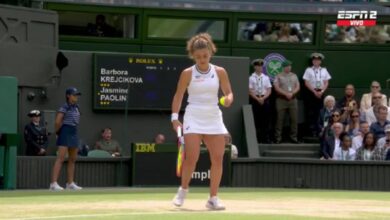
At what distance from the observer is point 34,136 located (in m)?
21.1

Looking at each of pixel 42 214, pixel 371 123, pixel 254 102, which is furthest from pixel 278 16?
pixel 42 214

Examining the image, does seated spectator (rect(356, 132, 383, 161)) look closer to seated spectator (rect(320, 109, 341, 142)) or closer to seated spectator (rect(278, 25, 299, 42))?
seated spectator (rect(320, 109, 341, 142))

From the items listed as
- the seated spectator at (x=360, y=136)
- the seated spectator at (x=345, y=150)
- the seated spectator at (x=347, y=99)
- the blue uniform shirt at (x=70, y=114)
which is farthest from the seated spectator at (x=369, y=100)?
the blue uniform shirt at (x=70, y=114)

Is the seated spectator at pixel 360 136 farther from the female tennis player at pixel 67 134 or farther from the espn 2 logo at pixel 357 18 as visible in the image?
the female tennis player at pixel 67 134

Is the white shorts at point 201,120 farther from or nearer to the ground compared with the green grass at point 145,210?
farther from the ground

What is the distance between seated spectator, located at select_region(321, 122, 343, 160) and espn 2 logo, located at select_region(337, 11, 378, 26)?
13.8 feet

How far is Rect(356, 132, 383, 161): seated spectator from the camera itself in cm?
2164

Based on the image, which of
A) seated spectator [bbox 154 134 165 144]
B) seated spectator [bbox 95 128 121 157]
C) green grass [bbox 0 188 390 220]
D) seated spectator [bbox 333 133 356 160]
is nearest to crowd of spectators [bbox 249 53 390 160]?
seated spectator [bbox 333 133 356 160]

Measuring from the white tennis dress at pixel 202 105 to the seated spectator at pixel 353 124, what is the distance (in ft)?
34.8

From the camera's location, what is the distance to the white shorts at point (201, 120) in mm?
12031

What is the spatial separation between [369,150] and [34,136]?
669cm

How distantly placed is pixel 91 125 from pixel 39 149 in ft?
7.82

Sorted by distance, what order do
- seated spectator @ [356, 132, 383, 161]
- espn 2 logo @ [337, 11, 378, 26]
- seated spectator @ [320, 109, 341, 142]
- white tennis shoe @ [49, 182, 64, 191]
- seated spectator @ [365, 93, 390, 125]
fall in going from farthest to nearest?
1. espn 2 logo @ [337, 11, 378, 26]
2. seated spectator @ [365, 93, 390, 125]
3. seated spectator @ [320, 109, 341, 142]
4. seated spectator @ [356, 132, 383, 161]
5. white tennis shoe @ [49, 182, 64, 191]

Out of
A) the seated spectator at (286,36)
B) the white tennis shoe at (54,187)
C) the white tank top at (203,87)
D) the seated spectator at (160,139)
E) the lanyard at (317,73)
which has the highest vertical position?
the seated spectator at (286,36)
